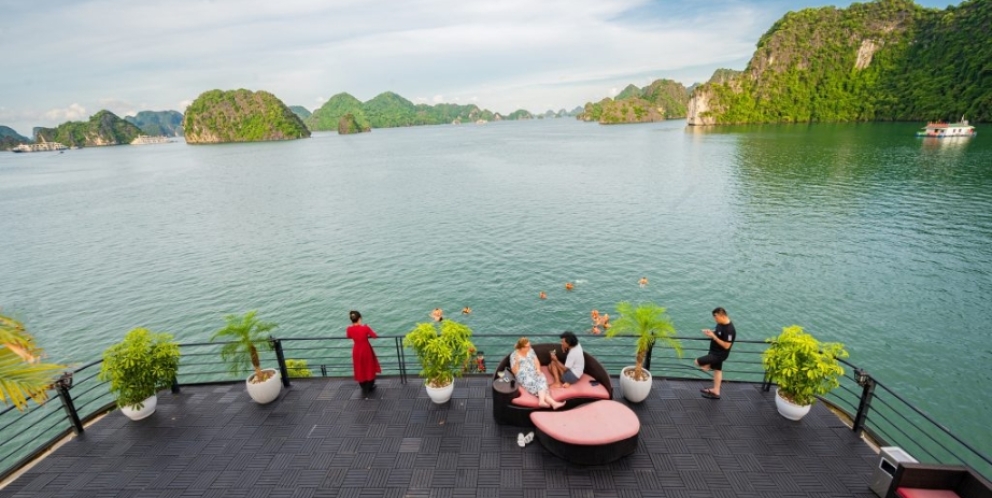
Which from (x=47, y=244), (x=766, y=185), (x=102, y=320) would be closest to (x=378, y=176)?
(x=47, y=244)

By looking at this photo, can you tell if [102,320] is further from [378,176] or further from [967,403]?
[378,176]

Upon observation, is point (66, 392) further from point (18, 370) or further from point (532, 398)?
point (532, 398)

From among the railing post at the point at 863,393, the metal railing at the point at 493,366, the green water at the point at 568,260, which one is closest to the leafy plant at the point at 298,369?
the metal railing at the point at 493,366

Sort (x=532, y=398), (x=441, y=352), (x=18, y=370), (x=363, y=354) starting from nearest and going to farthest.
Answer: (x=18, y=370)
(x=532, y=398)
(x=441, y=352)
(x=363, y=354)

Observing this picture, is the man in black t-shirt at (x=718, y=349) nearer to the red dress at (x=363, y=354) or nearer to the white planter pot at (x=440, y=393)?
the white planter pot at (x=440, y=393)

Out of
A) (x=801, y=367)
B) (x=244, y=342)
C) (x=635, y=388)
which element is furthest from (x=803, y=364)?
(x=244, y=342)

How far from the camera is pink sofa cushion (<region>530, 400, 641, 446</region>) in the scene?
7133 millimetres

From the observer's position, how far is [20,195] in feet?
242

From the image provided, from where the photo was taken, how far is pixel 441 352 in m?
8.51

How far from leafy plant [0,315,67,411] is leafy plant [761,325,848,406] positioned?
10.4 meters

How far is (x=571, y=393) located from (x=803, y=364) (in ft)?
14.2

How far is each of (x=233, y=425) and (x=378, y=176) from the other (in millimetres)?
72873

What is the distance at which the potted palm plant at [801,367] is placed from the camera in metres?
7.56

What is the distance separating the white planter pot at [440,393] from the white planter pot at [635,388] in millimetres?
3766
